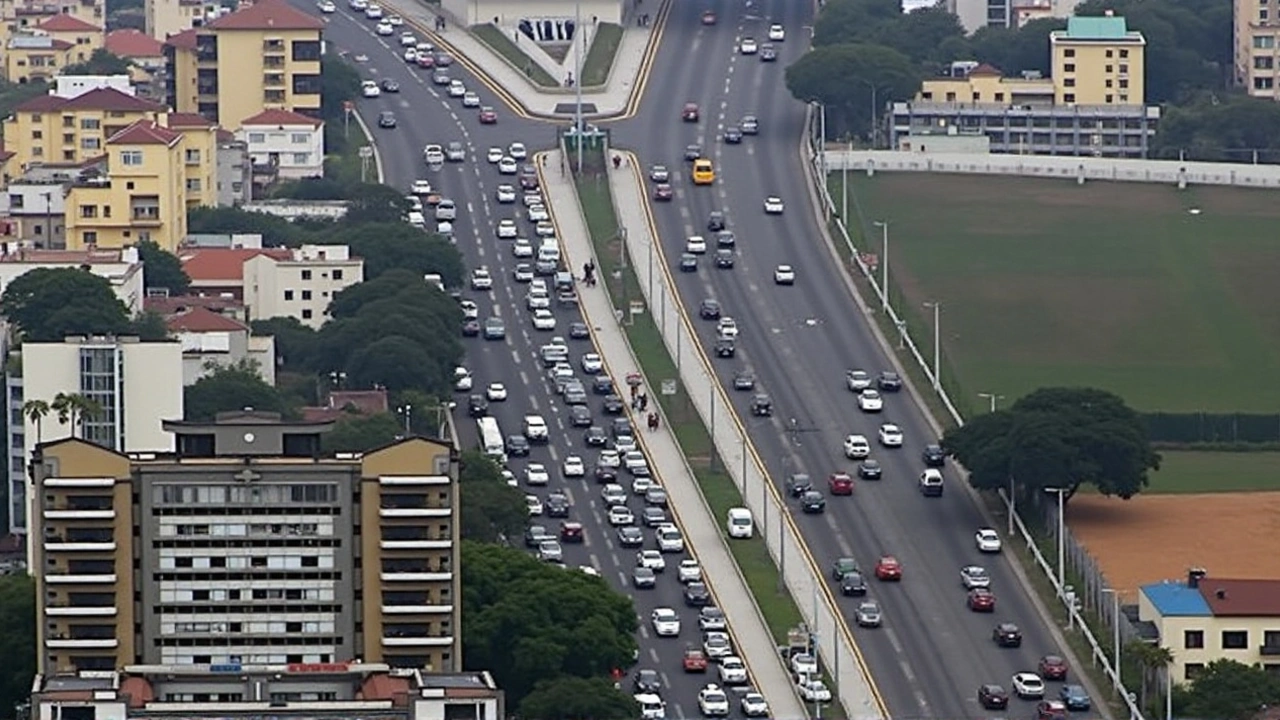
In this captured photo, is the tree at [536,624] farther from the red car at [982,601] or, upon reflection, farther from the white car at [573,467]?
the white car at [573,467]

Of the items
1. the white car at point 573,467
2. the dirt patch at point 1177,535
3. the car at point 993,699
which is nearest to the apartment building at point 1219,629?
the car at point 993,699

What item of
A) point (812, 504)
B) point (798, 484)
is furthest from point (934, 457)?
point (812, 504)

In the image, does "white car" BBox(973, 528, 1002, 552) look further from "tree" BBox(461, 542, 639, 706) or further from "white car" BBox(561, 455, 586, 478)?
"tree" BBox(461, 542, 639, 706)

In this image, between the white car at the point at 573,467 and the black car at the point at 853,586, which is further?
the white car at the point at 573,467

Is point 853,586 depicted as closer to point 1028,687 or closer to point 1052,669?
point 1052,669

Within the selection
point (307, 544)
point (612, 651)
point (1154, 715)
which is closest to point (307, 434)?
point (307, 544)

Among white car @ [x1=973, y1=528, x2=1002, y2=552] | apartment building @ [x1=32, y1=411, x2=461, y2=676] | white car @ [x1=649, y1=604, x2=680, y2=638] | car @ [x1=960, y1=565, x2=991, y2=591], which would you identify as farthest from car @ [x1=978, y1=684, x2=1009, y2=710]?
apartment building @ [x1=32, y1=411, x2=461, y2=676]
